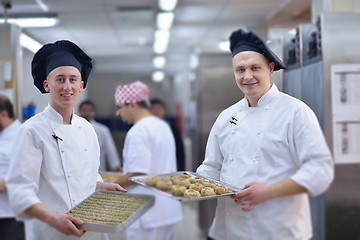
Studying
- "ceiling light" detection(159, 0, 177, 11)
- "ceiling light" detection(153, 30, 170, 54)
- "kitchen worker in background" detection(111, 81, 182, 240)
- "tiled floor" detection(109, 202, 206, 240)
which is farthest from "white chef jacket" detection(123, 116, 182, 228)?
"ceiling light" detection(153, 30, 170, 54)

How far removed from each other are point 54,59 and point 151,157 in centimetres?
98

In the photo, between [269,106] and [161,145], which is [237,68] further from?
[161,145]

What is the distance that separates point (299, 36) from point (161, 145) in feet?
3.15

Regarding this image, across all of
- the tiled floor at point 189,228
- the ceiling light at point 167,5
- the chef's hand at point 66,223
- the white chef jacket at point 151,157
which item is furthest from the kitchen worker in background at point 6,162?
the ceiling light at point 167,5

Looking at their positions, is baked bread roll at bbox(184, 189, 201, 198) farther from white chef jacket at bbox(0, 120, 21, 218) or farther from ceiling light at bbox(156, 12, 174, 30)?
ceiling light at bbox(156, 12, 174, 30)

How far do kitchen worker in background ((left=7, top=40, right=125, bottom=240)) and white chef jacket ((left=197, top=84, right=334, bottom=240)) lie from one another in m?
0.39

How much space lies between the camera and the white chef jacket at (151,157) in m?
1.61

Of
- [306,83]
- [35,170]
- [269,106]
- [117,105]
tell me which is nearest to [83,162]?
[35,170]

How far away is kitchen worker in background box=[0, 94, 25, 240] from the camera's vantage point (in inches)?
45.6

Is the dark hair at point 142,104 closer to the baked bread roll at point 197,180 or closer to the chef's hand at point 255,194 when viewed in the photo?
the baked bread roll at point 197,180

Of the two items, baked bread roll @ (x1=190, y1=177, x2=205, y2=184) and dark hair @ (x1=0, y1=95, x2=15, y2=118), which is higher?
dark hair @ (x1=0, y1=95, x2=15, y2=118)

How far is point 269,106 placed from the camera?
3.86 feet

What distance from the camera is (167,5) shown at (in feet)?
17.3

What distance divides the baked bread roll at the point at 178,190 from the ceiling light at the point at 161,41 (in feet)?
20.1
